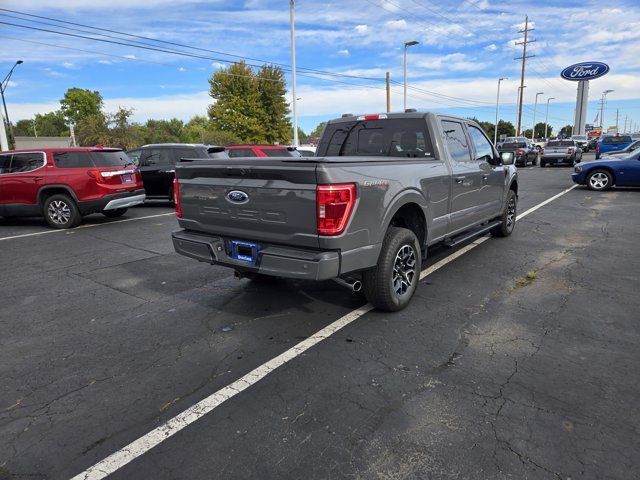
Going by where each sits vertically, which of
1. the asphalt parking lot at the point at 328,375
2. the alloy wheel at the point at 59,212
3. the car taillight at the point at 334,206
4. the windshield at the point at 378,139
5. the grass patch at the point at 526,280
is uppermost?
the windshield at the point at 378,139

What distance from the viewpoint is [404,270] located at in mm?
4449

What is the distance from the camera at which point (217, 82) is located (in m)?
49.3

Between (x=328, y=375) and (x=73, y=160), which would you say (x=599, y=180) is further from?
(x=73, y=160)

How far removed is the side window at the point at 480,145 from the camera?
6.29 metres

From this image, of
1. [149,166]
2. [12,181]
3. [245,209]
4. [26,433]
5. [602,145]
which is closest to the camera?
[26,433]

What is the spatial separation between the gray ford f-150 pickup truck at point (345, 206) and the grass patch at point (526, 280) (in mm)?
878

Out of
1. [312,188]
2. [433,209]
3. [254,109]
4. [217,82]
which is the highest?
[217,82]

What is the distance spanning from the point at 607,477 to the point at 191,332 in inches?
127

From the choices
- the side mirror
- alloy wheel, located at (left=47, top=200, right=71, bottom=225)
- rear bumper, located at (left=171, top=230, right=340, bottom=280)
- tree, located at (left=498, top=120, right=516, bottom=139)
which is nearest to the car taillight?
rear bumper, located at (left=171, top=230, right=340, bottom=280)

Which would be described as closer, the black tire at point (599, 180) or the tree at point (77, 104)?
the black tire at point (599, 180)

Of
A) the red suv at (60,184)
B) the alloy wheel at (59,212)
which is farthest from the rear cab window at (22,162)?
the alloy wheel at (59,212)

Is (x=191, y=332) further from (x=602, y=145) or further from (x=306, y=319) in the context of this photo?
(x=602, y=145)

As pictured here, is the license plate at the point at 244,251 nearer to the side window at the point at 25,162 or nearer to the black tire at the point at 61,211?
the black tire at the point at 61,211

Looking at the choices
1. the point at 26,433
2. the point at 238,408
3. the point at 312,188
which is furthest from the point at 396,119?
the point at 26,433
